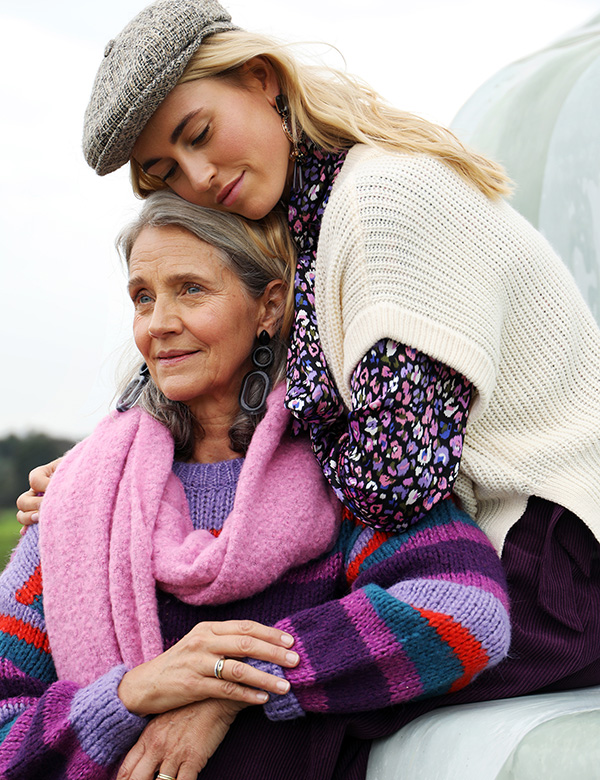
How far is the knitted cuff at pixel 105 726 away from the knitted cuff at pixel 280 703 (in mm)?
251

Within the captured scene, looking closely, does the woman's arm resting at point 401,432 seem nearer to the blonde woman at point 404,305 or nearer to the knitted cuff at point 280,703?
the blonde woman at point 404,305

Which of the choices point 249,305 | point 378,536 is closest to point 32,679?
point 378,536

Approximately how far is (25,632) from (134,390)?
0.62m

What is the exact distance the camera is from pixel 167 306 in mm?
1926

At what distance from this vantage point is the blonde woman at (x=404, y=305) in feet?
5.16

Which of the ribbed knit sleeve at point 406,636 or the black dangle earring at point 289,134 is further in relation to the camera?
the black dangle earring at point 289,134

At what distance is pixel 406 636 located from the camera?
1.53 m

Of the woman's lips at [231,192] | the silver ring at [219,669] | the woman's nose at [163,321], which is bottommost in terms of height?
the silver ring at [219,669]

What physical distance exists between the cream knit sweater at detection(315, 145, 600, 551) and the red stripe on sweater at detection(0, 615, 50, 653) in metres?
0.83

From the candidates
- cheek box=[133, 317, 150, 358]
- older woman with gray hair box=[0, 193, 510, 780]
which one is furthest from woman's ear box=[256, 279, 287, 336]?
cheek box=[133, 317, 150, 358]

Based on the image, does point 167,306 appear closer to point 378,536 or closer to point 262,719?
point 378,536

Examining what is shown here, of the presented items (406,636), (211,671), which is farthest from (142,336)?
(406,636)

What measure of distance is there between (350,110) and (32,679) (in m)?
1.34

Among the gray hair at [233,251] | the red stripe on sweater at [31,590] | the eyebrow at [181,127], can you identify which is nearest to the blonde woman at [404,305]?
the eyebrow at [181,127]
